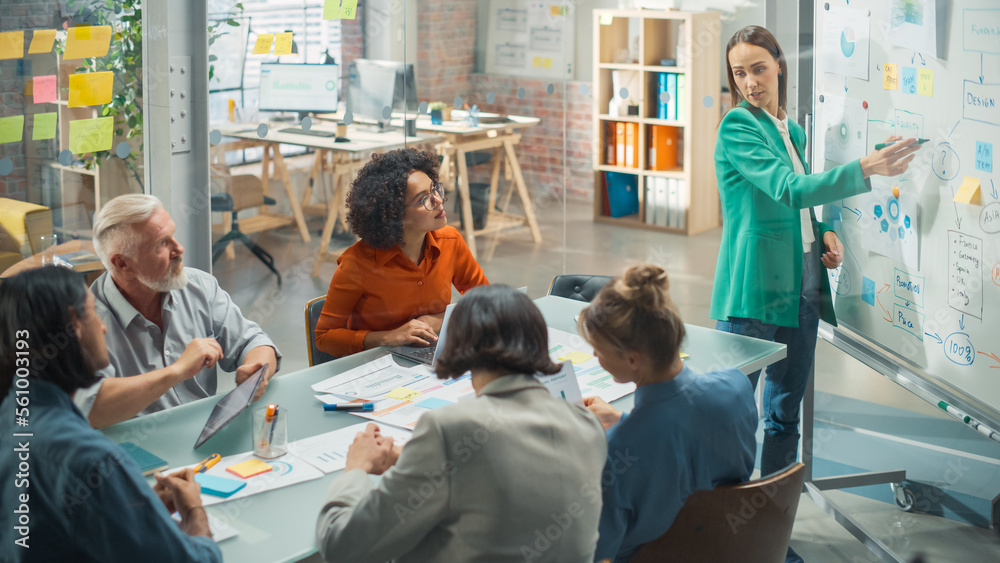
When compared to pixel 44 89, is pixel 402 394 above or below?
below

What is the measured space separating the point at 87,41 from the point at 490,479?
3002 mm

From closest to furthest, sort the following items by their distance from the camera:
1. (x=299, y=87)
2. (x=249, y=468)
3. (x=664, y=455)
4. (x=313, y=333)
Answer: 1. (x=664, y=455)
2. (x=249, y=468)
3. (x=313, y=333)
4. (x=299, y=87)

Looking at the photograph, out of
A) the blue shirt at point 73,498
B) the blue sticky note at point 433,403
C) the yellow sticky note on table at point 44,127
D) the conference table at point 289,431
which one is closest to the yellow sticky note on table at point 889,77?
the conference table at point 289,431

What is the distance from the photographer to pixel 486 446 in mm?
1453

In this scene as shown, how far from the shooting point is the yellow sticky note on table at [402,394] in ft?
7.53

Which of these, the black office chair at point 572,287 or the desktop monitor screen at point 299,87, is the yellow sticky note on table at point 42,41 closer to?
the desktop monitor screen at point 299,87

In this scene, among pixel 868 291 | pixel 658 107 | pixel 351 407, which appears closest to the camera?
pixel 351 407

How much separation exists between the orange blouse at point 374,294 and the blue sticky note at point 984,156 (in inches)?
61.7

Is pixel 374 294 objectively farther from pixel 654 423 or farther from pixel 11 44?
pixel 11 44

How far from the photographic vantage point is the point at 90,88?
12.0 feet

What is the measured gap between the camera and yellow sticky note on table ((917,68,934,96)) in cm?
258

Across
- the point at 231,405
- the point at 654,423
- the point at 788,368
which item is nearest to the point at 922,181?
the point at 788,368

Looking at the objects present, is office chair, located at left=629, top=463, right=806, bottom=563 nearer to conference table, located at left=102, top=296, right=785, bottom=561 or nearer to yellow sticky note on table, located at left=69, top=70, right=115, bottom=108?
conference table, located at left=102, top=296, right=785, bottom=561

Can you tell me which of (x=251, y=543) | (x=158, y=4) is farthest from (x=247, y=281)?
(x=251, y=543)
